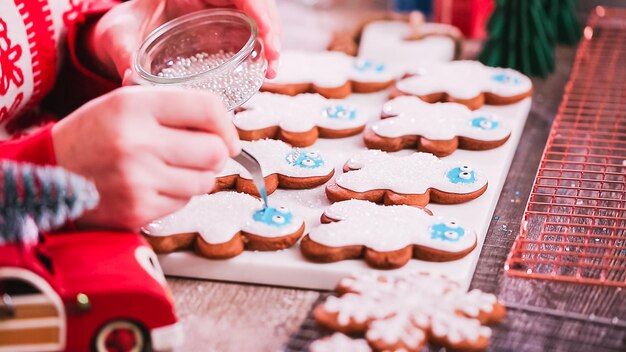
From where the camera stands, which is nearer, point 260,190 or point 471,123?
point 260,190

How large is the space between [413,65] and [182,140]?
2.12 feet

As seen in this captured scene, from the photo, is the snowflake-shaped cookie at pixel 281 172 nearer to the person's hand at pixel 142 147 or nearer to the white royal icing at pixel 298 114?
the white royal icing at pixel 298 114

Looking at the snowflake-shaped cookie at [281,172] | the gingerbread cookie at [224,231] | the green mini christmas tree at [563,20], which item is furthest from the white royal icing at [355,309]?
the green mini christmas tree at [563,20]

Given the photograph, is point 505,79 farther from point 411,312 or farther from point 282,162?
point 411,312

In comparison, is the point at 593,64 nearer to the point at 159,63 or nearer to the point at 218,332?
the point at 159,63

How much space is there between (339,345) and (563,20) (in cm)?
99

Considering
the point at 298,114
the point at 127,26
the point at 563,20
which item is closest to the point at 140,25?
the point at 127,26

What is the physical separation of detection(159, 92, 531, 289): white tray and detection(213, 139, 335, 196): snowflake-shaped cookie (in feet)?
0.04

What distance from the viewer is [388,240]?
2.59ft

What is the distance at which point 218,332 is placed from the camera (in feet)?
2.38

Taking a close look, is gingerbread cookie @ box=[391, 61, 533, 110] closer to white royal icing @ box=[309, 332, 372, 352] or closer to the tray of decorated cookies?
the tray of decorated cookies

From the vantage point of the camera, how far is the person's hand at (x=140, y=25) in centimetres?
99

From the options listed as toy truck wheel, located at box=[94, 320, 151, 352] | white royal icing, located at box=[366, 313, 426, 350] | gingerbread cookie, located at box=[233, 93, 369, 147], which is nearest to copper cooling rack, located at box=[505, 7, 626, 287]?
white royal icing, located at box=[366, 313, 426, 350]

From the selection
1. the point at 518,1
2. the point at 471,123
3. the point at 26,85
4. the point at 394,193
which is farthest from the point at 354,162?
the point at 518,1
